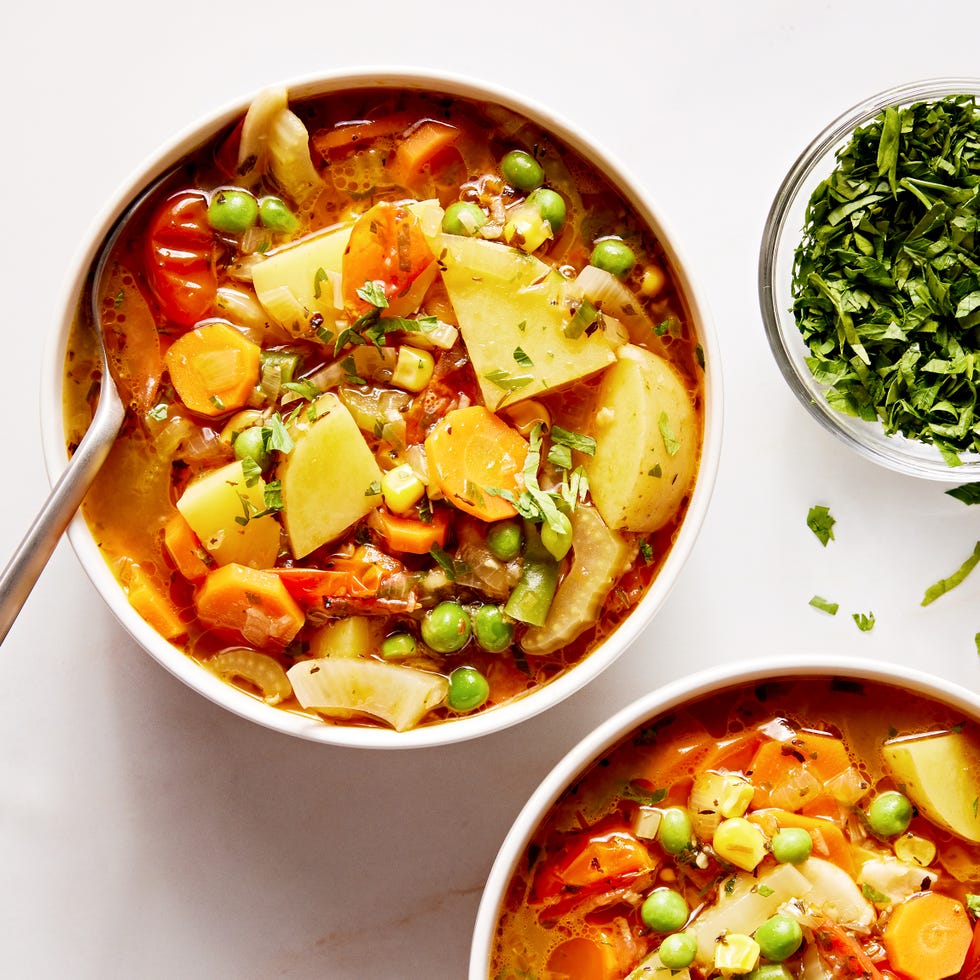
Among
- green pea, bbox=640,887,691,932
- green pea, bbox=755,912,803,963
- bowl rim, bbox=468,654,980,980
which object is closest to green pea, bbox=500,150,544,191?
bowl rim, bbox=468,654,980,980

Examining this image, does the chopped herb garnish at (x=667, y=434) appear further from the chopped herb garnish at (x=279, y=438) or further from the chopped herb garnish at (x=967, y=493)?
the chopped herb garnish at (x=967, y=493)

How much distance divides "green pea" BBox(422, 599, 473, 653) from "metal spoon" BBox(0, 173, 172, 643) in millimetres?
886

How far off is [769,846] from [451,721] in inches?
31.7

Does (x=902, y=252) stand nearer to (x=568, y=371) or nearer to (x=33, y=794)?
(x=568, y=371)

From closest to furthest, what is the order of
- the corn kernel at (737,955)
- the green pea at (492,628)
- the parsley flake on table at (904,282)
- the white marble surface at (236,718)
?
the corn kernel at (737,955)
the green pea at (492,628)
the parsley flake on table at (904,282)
the white marble surface at (236,718)

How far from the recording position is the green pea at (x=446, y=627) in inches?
108

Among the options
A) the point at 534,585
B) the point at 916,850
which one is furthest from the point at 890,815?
the point at 534,585

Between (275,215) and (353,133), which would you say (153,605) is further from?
(353,133)

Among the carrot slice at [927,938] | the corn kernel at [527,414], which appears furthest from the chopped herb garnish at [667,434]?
the carrot slice at [927,938]

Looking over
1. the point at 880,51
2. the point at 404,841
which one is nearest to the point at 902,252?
the point at 880,51

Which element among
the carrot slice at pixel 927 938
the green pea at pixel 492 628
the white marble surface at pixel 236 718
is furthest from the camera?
the white marble surface at pixel 236 718

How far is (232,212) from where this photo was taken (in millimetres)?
2771

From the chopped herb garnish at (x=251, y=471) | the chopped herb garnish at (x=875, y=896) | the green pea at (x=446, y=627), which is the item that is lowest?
the chopped herb garnish at (x=875, y=896)

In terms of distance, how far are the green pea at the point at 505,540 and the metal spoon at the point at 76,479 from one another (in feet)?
3.12
